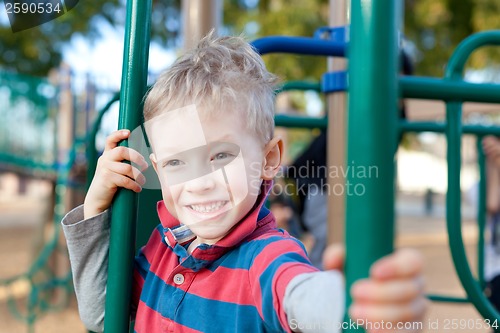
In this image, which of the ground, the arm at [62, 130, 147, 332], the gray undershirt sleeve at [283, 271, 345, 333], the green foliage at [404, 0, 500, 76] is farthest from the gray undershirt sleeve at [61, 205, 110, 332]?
the green foliage at [404, 0, 500, 76]

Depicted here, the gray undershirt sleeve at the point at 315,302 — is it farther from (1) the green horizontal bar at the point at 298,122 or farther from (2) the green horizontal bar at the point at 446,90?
(1) the green horizontal bar at the point at 298,122

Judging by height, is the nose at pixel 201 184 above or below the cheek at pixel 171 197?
above

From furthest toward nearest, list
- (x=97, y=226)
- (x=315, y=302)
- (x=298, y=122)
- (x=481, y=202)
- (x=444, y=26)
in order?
(x=444, y=26) < (x=481, y=202) < (x=298, y=122) < (x=97, y=226) < (x=315, y=302)

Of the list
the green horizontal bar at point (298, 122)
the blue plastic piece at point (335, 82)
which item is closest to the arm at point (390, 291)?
the blue plastic piece at point (335, 82)

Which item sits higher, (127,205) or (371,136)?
(371,136)

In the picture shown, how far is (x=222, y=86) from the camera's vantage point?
0.90m

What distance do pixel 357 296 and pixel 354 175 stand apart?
4.5 inches

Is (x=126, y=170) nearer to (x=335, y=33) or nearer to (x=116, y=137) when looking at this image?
(x=116, y=137)

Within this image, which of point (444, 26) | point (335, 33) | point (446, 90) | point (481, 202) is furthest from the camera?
point (444, 26)

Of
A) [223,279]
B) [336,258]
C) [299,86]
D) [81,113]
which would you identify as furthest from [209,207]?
[81,113]

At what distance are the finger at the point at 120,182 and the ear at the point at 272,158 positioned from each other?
0.70 feet

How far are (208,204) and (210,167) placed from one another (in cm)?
6

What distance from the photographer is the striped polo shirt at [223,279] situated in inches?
30.2

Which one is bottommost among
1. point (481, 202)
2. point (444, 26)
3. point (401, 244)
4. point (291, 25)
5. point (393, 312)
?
point (401, 244)
